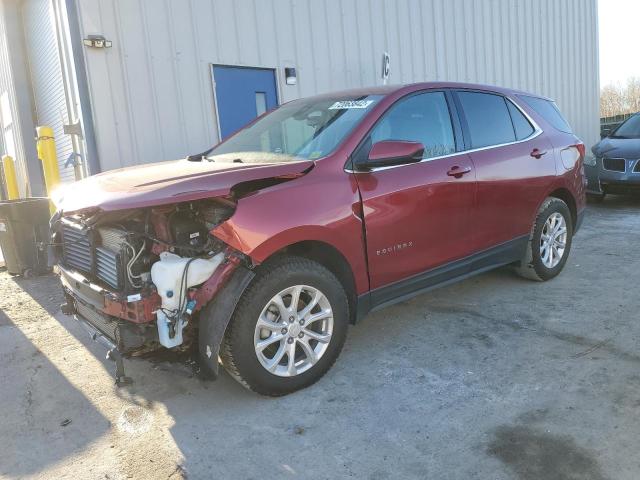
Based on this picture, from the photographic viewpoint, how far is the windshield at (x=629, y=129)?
31.2ft

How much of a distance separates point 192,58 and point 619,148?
23.4 ft

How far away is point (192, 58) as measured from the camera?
21.5 ft

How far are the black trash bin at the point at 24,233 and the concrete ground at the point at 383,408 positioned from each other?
1.92m

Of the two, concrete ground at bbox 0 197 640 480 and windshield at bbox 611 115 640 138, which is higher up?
windshield at bbox 611 115 640 138

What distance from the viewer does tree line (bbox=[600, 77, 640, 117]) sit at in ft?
147

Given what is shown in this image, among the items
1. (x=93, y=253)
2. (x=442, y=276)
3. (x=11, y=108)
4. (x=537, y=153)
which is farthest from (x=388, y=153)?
(x=11, y=108)

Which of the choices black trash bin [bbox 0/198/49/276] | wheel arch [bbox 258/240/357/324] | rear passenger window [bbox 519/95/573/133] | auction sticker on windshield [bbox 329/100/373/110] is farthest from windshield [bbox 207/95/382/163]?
black trash bin [bbox 0/198/49/276]

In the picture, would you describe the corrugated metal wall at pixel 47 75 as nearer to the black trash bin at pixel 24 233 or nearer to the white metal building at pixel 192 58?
the white metal building at pixel 192 58

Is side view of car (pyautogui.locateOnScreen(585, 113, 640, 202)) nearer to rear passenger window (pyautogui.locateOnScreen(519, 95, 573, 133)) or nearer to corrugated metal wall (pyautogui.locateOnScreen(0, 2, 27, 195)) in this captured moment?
rear passenger window (pyautogui.locateOnScreen(519, 95, 573, 133))

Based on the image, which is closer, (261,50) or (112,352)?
(112,352)

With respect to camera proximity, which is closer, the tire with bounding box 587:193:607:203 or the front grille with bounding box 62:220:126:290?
the front grille with bounding box 62:220:126:290

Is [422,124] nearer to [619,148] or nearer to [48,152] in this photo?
[48,152]

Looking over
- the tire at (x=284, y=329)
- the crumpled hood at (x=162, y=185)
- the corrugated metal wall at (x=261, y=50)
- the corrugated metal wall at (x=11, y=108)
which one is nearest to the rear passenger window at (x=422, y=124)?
the crumpled hood at (x=162, y=185)

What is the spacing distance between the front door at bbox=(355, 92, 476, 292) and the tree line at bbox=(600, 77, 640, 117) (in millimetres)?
47294
